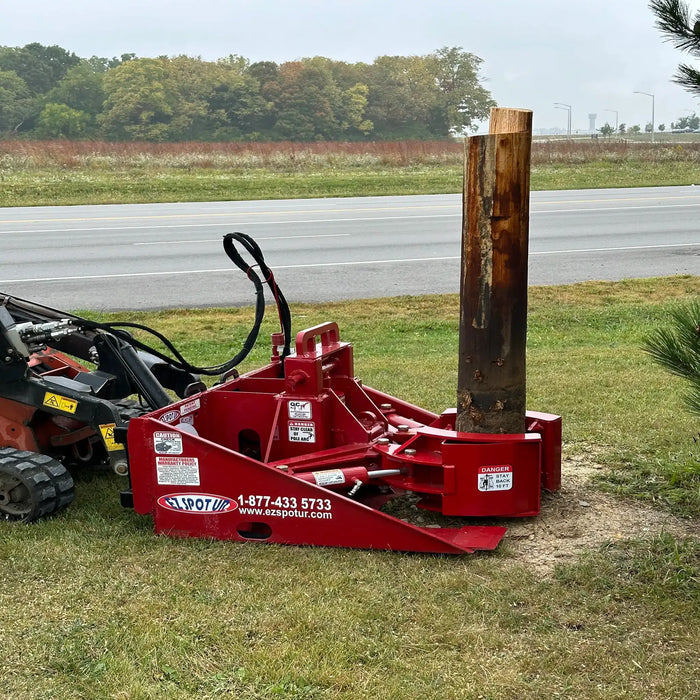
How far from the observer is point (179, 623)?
351cm

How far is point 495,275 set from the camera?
4297mm

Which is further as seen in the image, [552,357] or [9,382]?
[552,357]

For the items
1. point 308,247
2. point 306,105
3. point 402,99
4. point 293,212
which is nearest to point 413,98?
point 402,99

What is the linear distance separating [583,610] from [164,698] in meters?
1.63

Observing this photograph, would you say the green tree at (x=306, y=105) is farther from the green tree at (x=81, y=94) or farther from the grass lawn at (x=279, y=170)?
the grass lawn at (x=279, y=170)

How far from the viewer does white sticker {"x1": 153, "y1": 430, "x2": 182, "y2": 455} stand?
4332mm

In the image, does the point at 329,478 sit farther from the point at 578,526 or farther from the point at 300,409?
the point at 578,526

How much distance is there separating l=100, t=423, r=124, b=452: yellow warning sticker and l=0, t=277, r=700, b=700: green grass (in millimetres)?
380

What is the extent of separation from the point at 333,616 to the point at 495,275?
68.5 inches

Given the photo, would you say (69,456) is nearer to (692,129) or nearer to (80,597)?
(80,597)

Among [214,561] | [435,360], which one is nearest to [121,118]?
[435,360]

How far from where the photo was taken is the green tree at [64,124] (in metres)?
55.1

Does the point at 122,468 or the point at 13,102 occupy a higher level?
the point at 13,102

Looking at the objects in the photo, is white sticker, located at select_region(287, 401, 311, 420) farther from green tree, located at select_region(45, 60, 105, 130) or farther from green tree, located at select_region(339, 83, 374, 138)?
green tree, located at select_region(45, 60, 105, 130)
